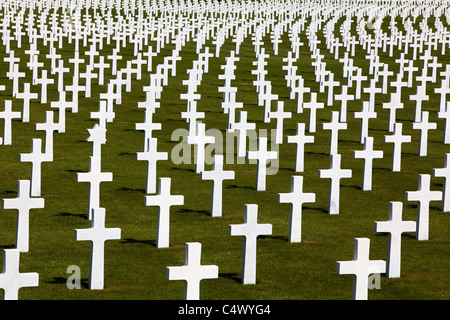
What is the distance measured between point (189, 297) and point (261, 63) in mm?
17530

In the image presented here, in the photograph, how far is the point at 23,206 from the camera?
35.9ft

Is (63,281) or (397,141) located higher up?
(397,141)

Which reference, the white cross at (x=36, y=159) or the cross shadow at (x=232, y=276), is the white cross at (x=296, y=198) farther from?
the white cross at (x=36, y=159)

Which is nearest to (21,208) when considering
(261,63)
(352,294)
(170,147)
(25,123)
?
(352,294)

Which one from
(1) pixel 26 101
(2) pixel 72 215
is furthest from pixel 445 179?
(1) pixel 26 101

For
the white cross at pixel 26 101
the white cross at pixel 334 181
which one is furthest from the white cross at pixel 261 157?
the white cross at pixel 26 101

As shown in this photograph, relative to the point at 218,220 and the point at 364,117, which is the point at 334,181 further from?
the point at 364,117

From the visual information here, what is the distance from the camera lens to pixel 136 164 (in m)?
16.4

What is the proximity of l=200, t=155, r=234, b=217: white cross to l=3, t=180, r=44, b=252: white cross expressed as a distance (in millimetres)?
2572

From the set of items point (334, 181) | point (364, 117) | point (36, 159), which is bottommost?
point (334, 181)

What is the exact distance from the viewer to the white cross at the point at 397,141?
1628 cm

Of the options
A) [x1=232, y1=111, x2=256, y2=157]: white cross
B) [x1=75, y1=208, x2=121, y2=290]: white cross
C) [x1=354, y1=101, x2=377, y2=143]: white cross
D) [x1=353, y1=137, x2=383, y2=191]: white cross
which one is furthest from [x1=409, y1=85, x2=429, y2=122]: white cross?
[x1=75, y1=208, x2=121, y2=290]: white cross

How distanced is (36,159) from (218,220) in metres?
2.56

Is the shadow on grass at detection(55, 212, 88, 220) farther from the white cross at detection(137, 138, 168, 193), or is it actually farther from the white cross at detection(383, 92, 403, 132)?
the white cross at detection(383, 92, 403, 132)
